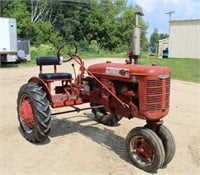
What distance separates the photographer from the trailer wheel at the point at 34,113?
5.62m

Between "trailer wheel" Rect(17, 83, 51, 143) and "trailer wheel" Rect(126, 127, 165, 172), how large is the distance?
1342 millimetres

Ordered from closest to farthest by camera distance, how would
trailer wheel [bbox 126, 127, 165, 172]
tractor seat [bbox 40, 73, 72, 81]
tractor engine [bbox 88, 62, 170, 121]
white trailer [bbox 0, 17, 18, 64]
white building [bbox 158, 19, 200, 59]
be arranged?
trailer wheel [bbox 126, 127, 165, 172], tractor engine [bbox 88, 62, 170, 121], tractor seat [bbox 40, 73, 72, 81], white trailer [bbox 0, 17, 18, 64], white building [bbox 158, 19, 200, 59]

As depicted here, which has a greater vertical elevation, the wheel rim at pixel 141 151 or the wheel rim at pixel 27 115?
the wheel rim at pixel 27 115

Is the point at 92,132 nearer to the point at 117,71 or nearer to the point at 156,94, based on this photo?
the point at 117,71

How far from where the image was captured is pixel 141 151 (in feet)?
16.2

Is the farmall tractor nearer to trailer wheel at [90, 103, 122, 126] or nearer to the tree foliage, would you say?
trailer wheel at [90, 103, 122, 126]

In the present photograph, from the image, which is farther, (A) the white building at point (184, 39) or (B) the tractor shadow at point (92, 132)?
(A) the white building at point (184, 39)

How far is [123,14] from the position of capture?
56.2m

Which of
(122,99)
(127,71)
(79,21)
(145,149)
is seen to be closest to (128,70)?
(127,71)

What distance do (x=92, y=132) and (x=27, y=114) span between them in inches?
47.5

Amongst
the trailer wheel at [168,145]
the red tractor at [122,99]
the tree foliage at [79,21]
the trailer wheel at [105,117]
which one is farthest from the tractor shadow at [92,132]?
the tree foliage at [79,21]

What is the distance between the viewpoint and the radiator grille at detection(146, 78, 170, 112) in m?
4.79

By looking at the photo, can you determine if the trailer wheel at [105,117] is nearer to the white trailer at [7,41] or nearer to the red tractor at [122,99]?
the red tractor at [122,99]

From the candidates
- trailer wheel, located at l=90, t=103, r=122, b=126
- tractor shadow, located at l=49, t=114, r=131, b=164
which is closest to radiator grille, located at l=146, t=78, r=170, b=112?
tractor shadow, located at l=49, t=114, r=131, b=164
